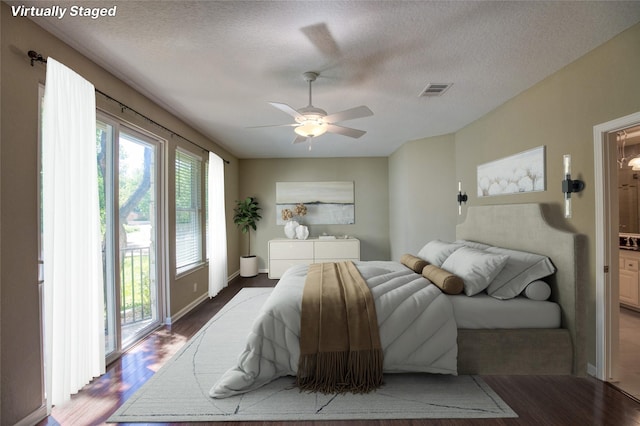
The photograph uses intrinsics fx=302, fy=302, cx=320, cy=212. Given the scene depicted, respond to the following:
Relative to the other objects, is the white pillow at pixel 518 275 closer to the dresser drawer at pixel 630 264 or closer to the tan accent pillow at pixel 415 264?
the tan accent pillow at pixel 415 264

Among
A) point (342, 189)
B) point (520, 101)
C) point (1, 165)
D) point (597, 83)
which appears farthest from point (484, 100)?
point (1, 165)

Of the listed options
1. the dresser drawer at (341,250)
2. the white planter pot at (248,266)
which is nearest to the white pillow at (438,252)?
the dresser drawer at (341,250)

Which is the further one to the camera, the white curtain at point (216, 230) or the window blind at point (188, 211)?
the white curtain at point (216, 230)

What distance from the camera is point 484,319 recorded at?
7.74ft

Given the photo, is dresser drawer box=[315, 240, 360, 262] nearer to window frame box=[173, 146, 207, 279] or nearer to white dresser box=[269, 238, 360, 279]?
white dresser box=[269, 238, 360, 279]

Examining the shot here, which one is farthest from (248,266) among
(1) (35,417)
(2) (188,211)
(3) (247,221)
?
(1) (35,417)

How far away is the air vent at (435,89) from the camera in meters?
2.90

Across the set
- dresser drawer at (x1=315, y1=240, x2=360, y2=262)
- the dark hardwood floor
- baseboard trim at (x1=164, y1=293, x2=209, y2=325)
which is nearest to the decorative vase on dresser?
dresser drawer at (x1=315, y1=240, x2=360, y2=262)

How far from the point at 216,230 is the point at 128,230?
5.55 feet

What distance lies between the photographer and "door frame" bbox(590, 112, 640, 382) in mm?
2248

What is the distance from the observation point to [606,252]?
7.38 ft

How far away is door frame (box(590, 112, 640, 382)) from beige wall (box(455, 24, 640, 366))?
0.18 ft

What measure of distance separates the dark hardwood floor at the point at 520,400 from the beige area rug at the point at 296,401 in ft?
0.22

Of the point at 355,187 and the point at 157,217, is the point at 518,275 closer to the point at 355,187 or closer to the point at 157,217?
the point at 157,217
